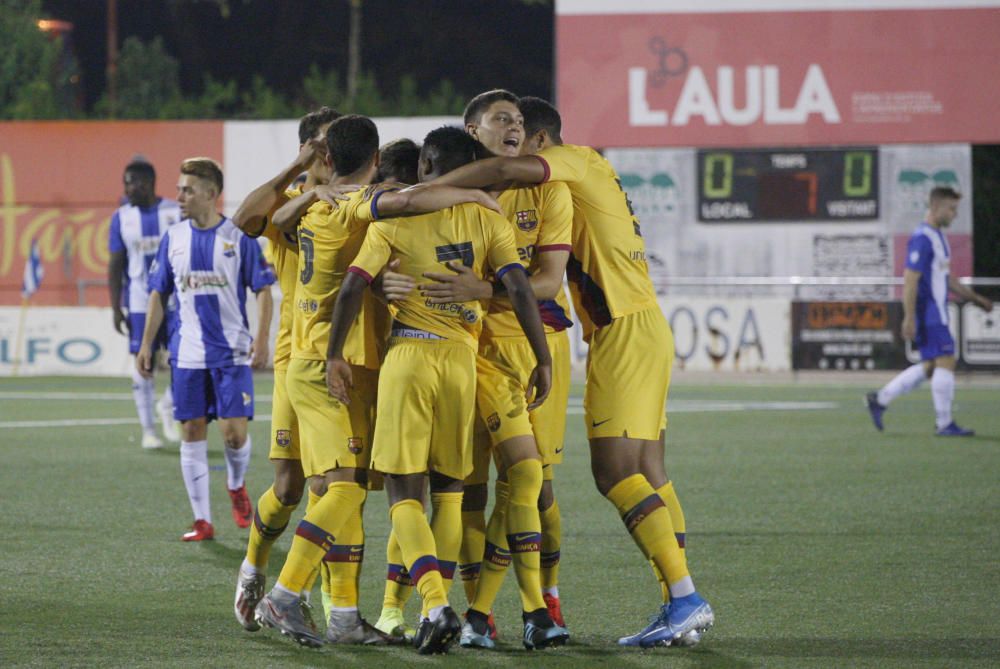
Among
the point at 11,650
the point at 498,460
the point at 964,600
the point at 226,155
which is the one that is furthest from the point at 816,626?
the point at 226,155

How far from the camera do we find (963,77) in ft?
81.8

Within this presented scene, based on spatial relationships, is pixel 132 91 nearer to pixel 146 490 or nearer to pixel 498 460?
pixel 146 490

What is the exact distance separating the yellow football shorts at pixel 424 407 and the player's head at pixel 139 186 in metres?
7.34

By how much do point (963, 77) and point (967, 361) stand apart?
5.96m

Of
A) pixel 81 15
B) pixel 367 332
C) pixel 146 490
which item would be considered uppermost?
pixel 81 15

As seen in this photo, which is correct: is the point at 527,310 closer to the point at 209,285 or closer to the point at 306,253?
the point at 306,253

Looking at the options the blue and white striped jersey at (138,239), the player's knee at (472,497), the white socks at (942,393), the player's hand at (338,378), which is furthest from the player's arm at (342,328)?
the white socks at (942,393)

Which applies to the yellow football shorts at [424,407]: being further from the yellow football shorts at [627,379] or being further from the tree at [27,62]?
the tree at [27,62]

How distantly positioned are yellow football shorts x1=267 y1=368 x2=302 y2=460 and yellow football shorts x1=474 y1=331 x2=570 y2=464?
0.75 metres

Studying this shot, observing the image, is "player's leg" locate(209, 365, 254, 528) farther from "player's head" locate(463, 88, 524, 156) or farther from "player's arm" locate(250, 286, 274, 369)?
"player's head" locate(463, 88, 524, 156)

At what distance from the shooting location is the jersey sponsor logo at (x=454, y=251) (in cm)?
568

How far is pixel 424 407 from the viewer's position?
18.4ft

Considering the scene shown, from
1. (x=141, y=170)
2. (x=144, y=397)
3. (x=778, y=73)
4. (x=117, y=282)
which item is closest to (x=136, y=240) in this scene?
(x=117, y=282)

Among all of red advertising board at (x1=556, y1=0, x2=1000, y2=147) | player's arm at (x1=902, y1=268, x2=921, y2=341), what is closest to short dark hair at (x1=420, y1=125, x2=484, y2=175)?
player's arm at (x1=902, y1=268, x2=921, y2=341)
